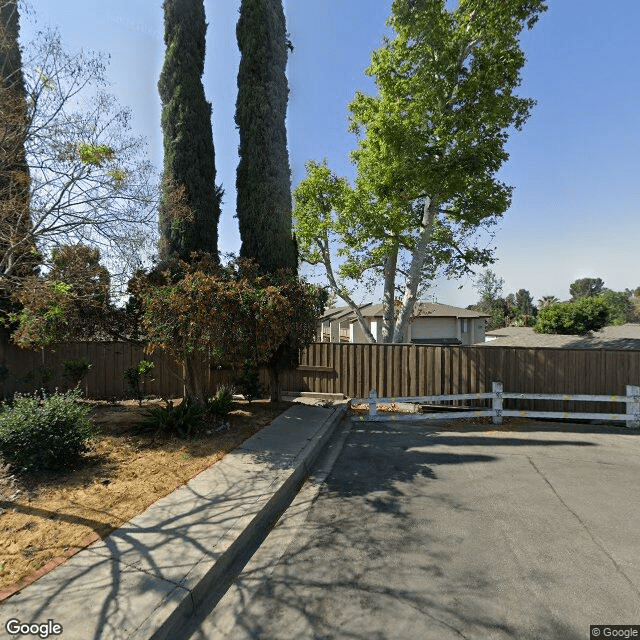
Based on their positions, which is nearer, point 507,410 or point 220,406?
point 220,406

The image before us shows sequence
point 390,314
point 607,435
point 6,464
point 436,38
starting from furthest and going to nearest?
1. point 390,314
2. point 436,38
3. point 607,435
4. point 6,464

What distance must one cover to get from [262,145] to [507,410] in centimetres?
1017

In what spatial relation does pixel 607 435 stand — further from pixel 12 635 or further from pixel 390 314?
pixel 12 635

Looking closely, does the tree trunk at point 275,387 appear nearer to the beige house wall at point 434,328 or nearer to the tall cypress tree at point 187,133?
the tall cypress tree at point 187,133

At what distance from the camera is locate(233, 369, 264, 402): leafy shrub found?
10.6 meters

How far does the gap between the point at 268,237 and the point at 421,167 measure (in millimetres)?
6431

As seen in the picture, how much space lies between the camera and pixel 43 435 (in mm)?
5391

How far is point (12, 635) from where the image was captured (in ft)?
8.79

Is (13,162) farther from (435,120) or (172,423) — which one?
(435,120)

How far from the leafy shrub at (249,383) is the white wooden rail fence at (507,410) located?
285 cm

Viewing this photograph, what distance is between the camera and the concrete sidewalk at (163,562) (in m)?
2.88

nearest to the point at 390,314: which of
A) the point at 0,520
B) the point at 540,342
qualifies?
the point at 540,342

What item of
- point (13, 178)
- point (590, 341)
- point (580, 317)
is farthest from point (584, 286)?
point (13, 178)

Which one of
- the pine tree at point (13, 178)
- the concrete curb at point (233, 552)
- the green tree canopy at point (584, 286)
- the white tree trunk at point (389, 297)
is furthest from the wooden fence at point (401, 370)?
the green tree canopy at point (584, 286)
